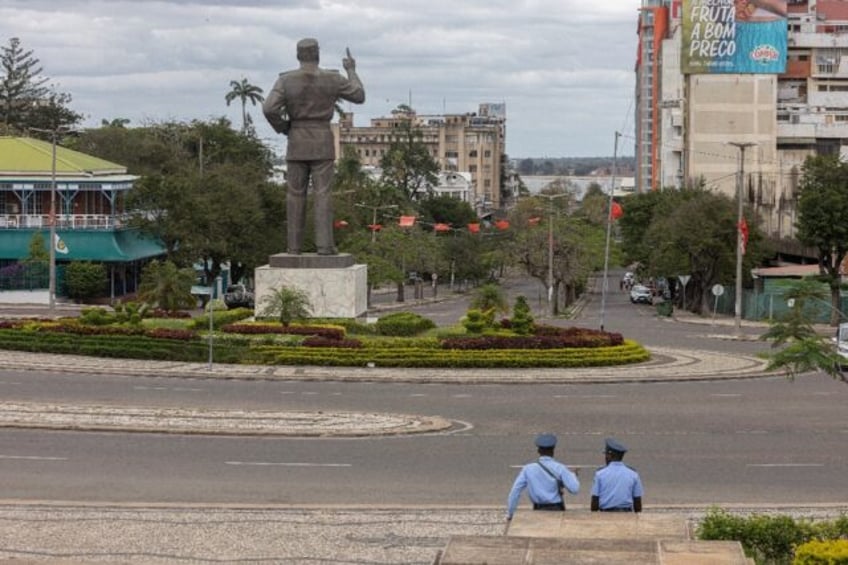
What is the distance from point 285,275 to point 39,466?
23.0 meters

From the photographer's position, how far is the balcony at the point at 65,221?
7506 centimetres

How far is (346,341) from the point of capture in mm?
43188

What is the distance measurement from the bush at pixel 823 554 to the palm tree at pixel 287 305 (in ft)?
105

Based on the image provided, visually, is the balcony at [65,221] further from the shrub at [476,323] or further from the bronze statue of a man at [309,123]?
the shrub at [476,323]

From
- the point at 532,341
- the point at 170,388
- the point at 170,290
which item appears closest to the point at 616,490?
the point at 170,388

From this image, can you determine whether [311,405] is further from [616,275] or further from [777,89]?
[616,275]

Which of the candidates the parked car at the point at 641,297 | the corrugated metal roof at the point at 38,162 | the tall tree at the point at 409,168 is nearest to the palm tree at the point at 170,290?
the corrugated metal roof at the point at 38,162

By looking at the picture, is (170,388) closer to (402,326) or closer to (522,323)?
(402,326)

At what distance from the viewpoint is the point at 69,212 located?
7644 centimetres

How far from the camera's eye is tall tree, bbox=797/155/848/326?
6944cm

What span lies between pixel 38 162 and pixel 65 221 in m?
4.39

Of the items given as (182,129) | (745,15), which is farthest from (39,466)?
(182,129)

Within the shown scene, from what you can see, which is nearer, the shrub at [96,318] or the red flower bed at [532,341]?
the red flower bed at [532,341]

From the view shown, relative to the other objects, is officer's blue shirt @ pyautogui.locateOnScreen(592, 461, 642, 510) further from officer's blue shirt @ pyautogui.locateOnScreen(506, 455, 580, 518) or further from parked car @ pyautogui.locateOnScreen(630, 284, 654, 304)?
parked car @ pyautogui.locateOnScreen(630, 284, 654, 304)
